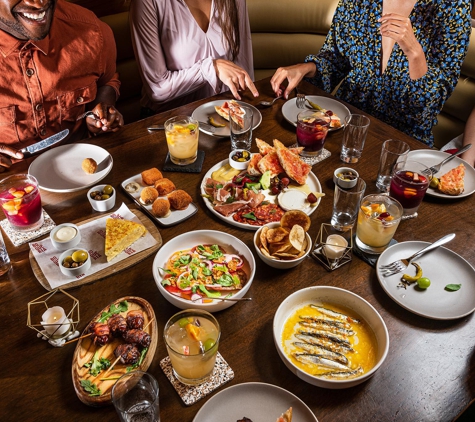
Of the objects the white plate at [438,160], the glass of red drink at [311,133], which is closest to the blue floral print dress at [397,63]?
the white plate at [438,160]

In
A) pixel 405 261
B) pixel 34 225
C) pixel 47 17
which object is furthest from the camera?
pixel 47 17

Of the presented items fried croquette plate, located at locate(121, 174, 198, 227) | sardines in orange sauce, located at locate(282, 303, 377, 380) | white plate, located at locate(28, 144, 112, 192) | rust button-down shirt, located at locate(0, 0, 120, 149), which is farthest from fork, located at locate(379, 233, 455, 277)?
rust button-down shirt, located at locate(0, 0, 120, 149)

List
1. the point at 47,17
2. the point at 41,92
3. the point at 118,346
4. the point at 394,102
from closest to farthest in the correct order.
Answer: the point at 118,346, the point at 47,17, the point at 41,92, the point at 394,102

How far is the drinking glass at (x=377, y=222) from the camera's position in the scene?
1.57 m

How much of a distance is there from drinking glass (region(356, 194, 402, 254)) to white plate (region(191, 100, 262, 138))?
90 cm

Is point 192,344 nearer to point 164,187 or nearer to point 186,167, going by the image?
point 164,187

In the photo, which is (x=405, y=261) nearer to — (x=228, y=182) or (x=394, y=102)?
(x=228, y=182)

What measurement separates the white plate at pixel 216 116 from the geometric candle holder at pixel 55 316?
3.92 feet

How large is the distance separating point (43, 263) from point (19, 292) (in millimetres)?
132

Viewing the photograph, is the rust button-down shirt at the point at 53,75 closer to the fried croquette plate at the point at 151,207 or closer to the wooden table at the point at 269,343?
the wooden table at the point at 269,343

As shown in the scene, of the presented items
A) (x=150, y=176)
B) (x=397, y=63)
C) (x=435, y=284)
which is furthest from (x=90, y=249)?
(x=397, y=63)

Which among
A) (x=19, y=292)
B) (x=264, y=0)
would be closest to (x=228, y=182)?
(x=19, y=292)

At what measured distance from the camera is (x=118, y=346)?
1274mm

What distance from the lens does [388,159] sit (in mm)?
1917
